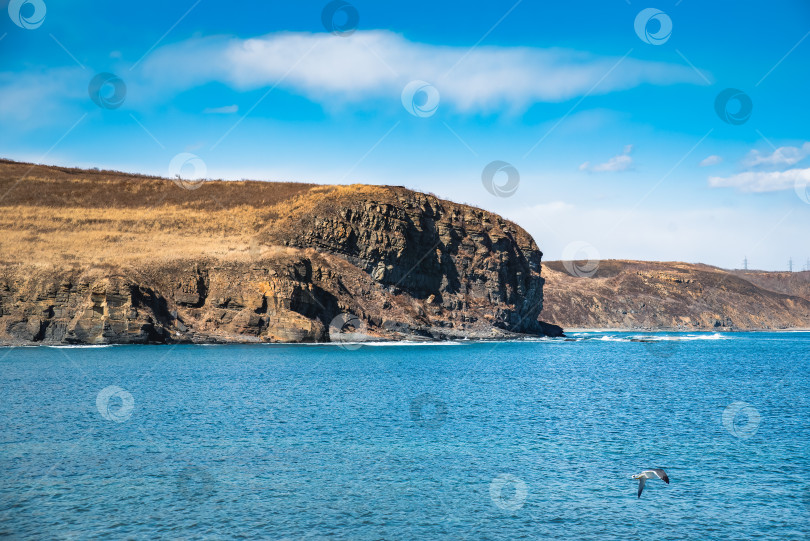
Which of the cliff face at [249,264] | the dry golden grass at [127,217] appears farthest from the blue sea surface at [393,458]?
the dry golden grass at [127,217]

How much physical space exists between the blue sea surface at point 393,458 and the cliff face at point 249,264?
129 feet

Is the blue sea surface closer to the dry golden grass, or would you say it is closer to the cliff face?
the cliff face

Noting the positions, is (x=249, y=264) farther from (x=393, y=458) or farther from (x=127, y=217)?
(x=393, y=458)

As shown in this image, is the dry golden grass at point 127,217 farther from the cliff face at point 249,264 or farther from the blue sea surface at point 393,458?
the blue sea surface at point 393,458

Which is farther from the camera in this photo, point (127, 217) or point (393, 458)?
point (127, 217)

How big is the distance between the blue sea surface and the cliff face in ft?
129

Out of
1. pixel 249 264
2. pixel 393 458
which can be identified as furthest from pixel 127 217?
pixel 393 458

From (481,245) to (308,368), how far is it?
2675 inches

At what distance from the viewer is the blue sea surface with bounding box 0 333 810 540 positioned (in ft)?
60.2

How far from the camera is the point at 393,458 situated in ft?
84.6

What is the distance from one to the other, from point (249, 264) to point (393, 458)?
77466 mm

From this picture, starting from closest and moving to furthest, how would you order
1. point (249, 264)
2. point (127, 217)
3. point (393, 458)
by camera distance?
point (393, 458) → point (249, 264) → point (127, 217)

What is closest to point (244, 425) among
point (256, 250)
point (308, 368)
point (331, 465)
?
point (331, 465)

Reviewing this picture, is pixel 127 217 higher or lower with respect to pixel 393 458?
higher
